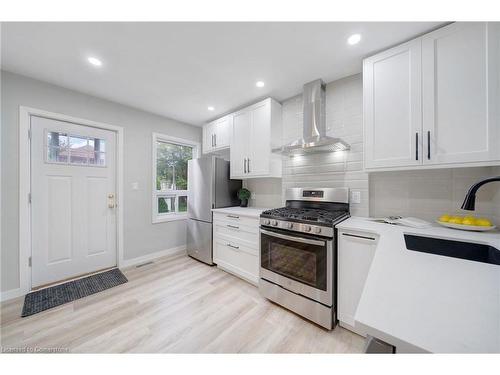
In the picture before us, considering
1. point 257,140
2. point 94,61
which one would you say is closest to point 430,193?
point 257,140

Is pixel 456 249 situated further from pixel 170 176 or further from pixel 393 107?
pixel 170 176

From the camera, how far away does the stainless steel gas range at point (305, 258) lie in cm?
160

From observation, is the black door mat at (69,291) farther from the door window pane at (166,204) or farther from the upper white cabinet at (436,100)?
the upper white cabinet at (436,100)

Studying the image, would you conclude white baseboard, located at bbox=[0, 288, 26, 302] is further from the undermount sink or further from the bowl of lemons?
the bowl of lemons

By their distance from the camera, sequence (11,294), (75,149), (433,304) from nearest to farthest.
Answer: (433,304) < (11,294) < (75,149)

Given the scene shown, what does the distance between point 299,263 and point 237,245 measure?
956 mm

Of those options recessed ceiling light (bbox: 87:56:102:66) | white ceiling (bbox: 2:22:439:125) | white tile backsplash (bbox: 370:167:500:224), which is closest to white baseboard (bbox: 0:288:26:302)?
white ceiling (bbox: 2:22:439:125)

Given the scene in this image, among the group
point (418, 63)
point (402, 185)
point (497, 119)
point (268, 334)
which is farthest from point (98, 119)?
point (497, 119)

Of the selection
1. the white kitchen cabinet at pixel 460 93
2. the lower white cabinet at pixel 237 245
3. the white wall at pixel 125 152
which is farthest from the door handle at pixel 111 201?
the white kitchen cabinet at pixel 460 93

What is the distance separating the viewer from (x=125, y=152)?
2.83 metres
